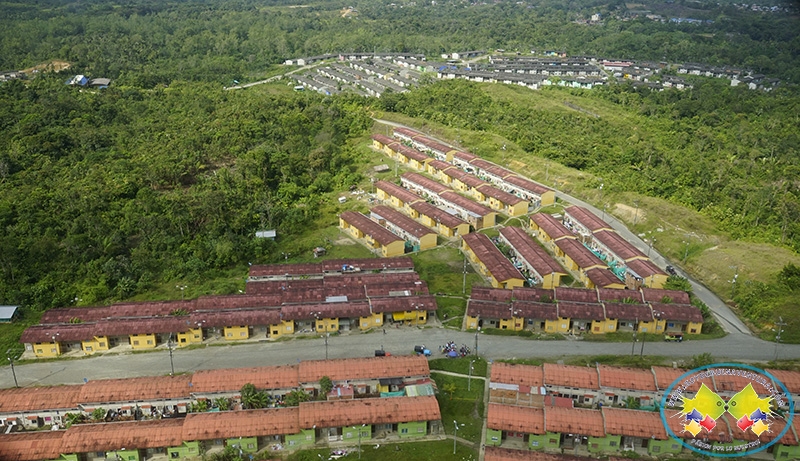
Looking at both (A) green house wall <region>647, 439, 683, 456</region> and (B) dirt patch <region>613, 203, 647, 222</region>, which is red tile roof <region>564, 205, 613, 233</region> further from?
(A) green house wall <region>647, 439, 683, 456</region>

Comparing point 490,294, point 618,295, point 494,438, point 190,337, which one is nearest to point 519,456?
point 494,438

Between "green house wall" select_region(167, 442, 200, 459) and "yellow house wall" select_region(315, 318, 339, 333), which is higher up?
"yellow house wall" select_region(315, 318, 339, 333)

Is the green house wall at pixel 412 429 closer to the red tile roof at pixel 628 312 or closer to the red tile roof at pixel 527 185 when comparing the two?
the red tile roof at pixel 628 312

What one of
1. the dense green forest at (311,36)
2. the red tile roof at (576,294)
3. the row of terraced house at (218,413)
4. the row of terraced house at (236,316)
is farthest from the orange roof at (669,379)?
the dense green forest at (311,36)

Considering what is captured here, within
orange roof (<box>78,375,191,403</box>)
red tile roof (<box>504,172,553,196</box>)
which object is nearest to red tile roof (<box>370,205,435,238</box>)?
red tile roof (<box>504,172,553,196</box>)

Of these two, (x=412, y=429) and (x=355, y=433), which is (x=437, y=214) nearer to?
(x=412, y=429)
